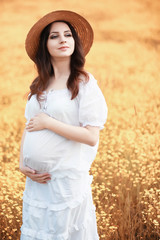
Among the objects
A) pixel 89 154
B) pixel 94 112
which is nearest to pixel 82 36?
pixel 94 112

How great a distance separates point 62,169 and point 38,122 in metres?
0.35

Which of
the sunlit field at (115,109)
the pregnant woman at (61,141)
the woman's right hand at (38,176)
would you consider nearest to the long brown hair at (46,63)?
the pregnant woman at (61,141)

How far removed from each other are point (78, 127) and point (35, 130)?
34 centimetres

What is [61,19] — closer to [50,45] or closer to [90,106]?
[50,45]

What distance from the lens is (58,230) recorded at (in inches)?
79.4

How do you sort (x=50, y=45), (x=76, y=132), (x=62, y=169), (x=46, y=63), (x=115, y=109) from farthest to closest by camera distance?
(x=115, y=109), (x=46, y=63), (x=50, y=45), (x=62, y=169), (x=76, y=132)

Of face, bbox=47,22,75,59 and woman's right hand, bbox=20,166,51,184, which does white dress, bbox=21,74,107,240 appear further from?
face, bbox=47,22,75,59

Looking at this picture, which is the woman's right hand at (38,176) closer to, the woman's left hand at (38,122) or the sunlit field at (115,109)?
the woman's left hand at (38,122)

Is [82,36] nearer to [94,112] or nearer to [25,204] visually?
[94,112]

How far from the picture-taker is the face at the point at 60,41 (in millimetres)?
2068

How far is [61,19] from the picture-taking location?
2.16 metres

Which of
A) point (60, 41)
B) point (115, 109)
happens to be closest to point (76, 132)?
point (60, 41)

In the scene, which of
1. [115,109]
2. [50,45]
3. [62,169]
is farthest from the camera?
[115,109]

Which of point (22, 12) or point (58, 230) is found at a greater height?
point (22, 12)
